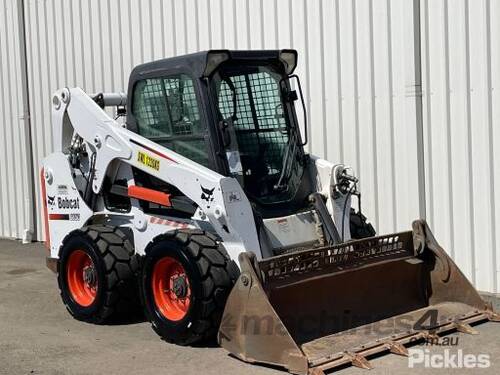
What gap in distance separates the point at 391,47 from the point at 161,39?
10.8 feet

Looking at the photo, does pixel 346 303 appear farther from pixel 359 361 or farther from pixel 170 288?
pixel 170 288

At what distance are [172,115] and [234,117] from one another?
54 cm

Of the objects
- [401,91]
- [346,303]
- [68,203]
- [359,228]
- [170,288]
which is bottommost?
[346,303]

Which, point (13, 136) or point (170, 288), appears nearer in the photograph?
point (170, 288)

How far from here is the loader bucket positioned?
5.60 m

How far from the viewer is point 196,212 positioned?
257 inches

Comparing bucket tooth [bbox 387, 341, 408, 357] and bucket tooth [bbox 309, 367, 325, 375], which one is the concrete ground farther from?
bucket tooth [bbox 309, 367, 325, 375]

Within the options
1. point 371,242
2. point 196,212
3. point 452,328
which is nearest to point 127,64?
point 196,212

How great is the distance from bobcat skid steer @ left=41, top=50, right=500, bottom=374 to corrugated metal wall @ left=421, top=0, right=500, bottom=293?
1.15 metres

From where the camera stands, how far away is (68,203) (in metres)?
7.68

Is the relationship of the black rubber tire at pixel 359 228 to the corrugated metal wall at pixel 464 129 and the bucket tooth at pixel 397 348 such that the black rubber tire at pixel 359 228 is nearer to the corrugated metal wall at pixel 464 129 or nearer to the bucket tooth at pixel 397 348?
the corrugated metal wall at pixel 464 129

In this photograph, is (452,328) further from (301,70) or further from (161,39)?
(161,39)

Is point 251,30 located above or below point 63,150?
above

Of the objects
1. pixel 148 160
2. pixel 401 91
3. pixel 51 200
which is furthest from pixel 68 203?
pixel 401 91
